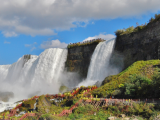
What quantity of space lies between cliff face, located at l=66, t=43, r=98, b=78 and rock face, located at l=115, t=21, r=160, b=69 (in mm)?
6538

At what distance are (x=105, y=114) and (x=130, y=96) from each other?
3.02 metres

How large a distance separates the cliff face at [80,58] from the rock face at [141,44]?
257 inches

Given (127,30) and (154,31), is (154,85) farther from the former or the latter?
(127,30)

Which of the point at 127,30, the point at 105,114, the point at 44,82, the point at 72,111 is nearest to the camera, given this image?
the point at 105,114

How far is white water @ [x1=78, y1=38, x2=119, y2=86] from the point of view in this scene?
884 inches

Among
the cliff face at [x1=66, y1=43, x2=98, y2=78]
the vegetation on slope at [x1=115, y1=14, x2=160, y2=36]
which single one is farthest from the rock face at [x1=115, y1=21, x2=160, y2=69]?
the cliff face at [x1=66, y1=43, x2=98, y2=78]

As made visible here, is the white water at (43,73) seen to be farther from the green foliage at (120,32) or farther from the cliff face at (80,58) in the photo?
the green foliage at (120,32)

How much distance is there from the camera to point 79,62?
29.6m

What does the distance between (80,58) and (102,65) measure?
7.16 metres

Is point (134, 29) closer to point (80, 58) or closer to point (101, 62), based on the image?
point (101, 62)

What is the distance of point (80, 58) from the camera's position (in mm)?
29531

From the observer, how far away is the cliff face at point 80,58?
28.1 m

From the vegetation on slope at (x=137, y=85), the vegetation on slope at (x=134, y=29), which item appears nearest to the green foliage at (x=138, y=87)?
the vegetation on slope at (x=137, y=85)

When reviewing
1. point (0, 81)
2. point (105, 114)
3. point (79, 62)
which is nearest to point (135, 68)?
point (105, 114)
